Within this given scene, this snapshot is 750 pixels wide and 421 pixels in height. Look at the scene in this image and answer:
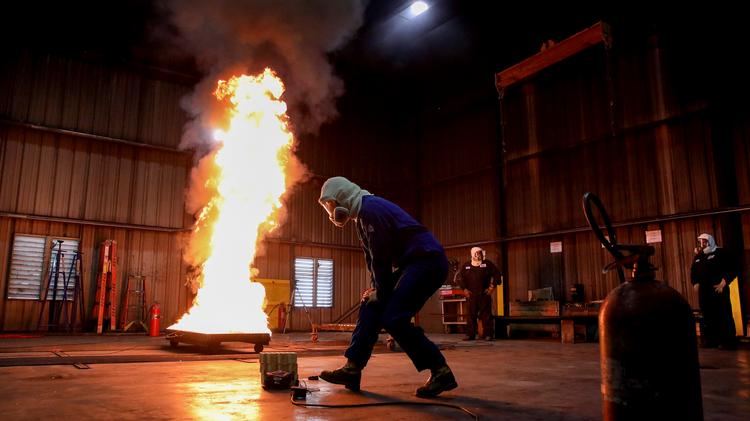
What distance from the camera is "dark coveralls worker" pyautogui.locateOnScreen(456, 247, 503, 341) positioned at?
11789 mm

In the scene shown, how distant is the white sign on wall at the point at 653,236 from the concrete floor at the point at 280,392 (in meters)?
6.89

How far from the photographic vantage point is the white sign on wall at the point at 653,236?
12.3m

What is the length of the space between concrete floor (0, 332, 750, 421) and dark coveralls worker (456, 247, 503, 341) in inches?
231

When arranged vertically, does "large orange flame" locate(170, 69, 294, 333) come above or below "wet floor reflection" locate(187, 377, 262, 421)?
above

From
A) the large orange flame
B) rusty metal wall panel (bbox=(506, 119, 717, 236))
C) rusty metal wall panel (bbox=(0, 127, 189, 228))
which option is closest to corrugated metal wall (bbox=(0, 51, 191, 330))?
rusty metal wall panel (bbox=(0, 127, 189, 228))

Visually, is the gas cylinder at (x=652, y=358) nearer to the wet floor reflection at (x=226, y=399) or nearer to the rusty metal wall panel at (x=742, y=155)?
the wet floor reflection at (x=226, y=399)

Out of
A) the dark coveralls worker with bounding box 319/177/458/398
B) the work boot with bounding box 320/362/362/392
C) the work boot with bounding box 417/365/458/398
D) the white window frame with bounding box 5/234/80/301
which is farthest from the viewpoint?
the white window frame with bounding box 5/234/80/301

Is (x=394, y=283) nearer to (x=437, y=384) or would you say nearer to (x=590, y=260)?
(x=437, y=384)

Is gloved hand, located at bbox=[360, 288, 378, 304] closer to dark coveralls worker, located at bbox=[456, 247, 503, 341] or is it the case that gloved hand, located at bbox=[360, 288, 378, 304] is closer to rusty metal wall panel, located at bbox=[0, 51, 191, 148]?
dark coveralls worker, located at bbox=[456, 247, 503, 341]

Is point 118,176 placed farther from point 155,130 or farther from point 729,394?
point 729,394

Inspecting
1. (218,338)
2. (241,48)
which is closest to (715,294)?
(218,338)

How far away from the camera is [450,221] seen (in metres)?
17.7

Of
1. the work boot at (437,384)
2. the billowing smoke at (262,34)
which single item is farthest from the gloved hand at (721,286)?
the billowing smoke at (262,34)

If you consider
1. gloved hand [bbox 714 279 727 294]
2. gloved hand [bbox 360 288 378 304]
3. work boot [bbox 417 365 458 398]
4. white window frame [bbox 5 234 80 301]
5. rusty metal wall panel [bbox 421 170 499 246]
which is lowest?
work boot [bbox 417 365 458 398]
